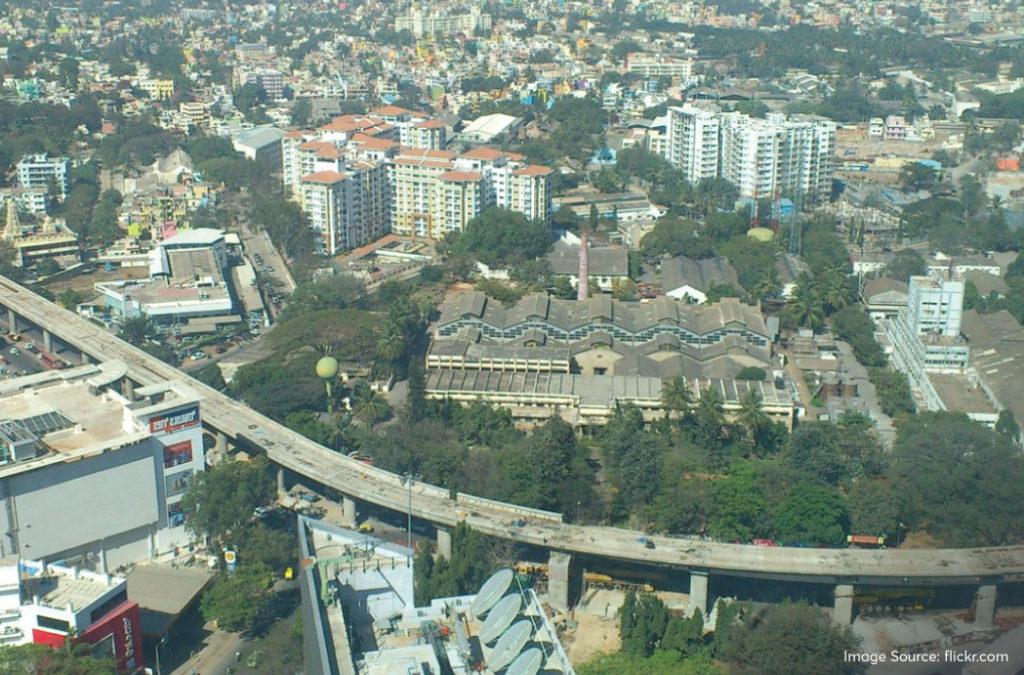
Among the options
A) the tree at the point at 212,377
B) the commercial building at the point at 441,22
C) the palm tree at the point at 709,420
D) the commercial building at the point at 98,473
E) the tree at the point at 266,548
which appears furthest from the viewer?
the commercial building at the point at 441,22

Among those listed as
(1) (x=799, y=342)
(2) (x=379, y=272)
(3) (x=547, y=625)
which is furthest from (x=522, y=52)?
(3) (x=547, y=625)

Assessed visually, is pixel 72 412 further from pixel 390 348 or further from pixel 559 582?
pixel 559 582

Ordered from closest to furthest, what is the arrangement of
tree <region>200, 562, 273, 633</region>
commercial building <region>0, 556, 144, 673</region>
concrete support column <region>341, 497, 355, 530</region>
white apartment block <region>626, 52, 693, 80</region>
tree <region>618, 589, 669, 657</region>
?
commercial building <region>0, 556, 144, 673</region>
tree <region>618, 589, 669, 657</region>
tree <region>200, 562, 273, 633</region>
concrete support column <region>341, 497, 355, 530</region>
white apartment block <region>626, 52, 693, 80</region>

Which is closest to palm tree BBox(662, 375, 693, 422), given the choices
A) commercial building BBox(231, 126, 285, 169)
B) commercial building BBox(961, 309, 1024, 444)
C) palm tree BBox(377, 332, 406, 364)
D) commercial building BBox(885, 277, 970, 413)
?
commercial building BBox(885, 277, 970, 413)

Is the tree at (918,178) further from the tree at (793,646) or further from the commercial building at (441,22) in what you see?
the commercial building at (441,22)

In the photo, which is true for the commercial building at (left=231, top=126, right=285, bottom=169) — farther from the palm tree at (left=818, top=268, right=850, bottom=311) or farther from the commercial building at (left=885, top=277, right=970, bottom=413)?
the commercial building at (left=885, top=277, right=970, bottom=413)

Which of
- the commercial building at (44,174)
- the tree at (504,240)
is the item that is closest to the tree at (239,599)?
the tree at (504,240)

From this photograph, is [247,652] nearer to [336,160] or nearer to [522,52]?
[336,160]
